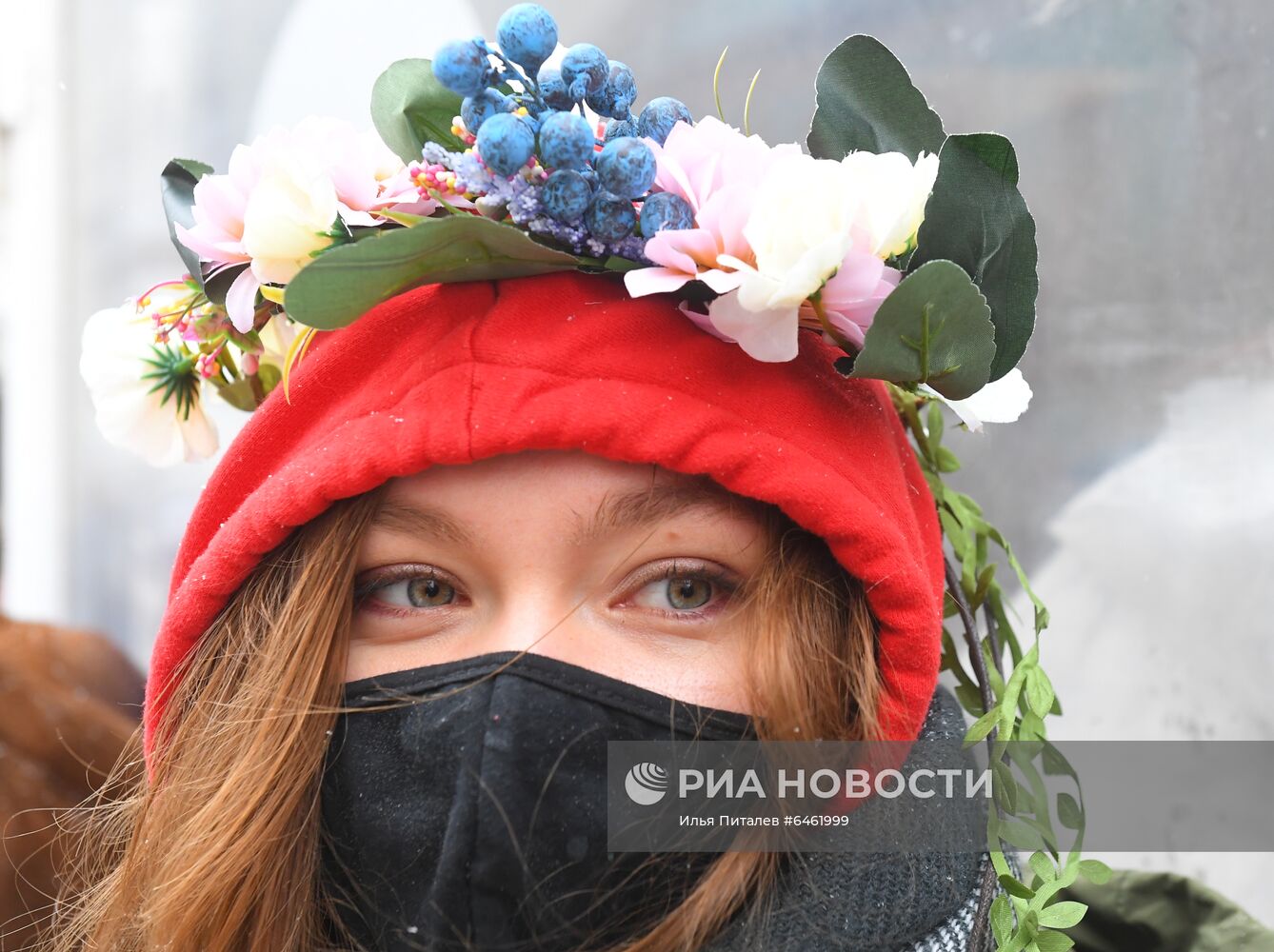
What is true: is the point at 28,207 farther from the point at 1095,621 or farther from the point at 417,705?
the point at 1095,621

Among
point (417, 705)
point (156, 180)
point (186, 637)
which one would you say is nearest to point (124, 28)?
point (156, 180)

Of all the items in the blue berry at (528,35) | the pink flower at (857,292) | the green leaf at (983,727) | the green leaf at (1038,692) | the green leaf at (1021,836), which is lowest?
the green leaf at (1021,836)

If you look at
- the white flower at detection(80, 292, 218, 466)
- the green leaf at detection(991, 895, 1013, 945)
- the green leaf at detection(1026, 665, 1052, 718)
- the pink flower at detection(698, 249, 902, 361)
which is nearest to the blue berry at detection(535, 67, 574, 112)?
the pink flower at detection(698, 249, 902, 361)

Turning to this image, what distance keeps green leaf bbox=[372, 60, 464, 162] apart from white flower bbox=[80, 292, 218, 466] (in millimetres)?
365

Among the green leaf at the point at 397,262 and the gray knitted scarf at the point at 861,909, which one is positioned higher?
the green leaf at the point at 397,262

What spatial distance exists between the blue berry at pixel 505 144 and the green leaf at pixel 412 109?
0.24 m

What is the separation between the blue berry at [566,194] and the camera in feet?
3.14

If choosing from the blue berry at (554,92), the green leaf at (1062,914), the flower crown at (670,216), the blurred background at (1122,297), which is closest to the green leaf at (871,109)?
the flower crown at (670,216)

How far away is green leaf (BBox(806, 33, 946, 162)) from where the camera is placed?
1.05m

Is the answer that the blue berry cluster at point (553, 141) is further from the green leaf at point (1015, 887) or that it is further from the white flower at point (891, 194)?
the green leaf at point (1015, 887)

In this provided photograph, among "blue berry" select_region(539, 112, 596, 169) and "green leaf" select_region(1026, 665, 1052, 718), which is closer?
"blue berry" select_region(539, 112, 596, 169)

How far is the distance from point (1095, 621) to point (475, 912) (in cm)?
92

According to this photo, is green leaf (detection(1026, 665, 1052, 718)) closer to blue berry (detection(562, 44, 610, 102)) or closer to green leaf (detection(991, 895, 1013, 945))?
green leaf (detection(991, 895, 1013, 945))

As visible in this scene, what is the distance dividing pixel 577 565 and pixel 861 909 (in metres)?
0.39
